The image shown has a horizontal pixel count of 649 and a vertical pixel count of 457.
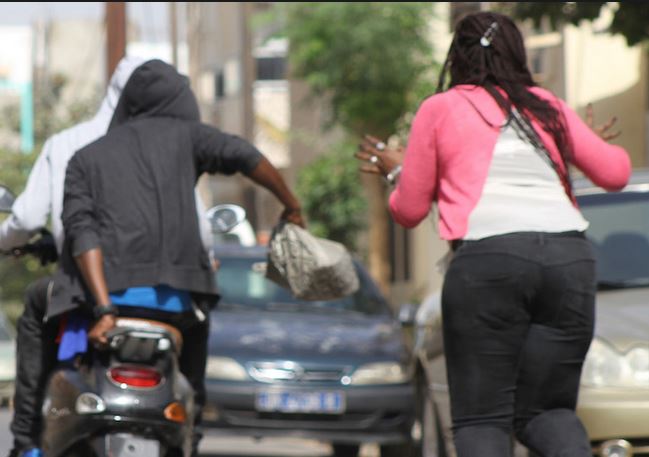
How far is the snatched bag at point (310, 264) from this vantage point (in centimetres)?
568

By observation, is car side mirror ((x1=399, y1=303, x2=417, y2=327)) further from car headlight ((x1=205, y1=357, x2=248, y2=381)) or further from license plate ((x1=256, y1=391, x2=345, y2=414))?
car headlight ((x1=205, y1=357, x2=248, y2=381))

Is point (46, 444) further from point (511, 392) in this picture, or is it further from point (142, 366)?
point (511, 392)

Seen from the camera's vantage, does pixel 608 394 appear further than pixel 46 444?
Yes

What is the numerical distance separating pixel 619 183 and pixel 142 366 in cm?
157

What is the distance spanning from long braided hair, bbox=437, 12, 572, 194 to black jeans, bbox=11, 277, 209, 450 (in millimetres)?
1331

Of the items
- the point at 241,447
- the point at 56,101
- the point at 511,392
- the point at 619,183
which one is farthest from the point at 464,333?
the point at 56,101

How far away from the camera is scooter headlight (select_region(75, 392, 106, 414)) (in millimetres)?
5113

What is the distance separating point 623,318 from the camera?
6855 millimetres

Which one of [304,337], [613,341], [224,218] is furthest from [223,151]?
[304,337]

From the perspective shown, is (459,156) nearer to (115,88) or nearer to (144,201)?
(144,201)

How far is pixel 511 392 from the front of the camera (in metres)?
4.82

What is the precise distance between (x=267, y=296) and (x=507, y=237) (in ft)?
22.3

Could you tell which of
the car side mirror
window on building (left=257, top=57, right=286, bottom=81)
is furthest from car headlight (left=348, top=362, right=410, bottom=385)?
window on building (left=257, top=57, right=286, bottom=81)

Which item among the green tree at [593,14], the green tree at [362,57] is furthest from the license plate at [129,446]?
the green tree at [362,57]
